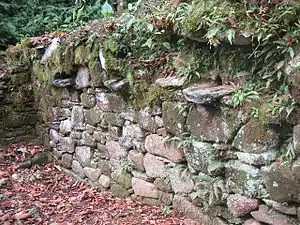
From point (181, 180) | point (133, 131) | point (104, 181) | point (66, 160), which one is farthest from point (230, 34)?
point (66, 160)

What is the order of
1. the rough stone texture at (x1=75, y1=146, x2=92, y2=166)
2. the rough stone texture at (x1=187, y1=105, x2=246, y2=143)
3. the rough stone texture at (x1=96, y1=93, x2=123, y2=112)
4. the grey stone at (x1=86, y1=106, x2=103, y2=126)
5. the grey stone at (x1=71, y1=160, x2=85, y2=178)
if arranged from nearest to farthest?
the rough stone texture at (x1=187, y1=105, x2=246, y2=143), the rough stone texture at (x1=96, y1=93, x2=123, y2=112), the grey stone at (x1=86, y1=106, x2=103, y2=126), the rough stone texture at (x1=75, y1=146, x2=92, y2=166), the grey stone at (x1=71, y1=160, x2=85, y2=178)

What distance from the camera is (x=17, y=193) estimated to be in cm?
509

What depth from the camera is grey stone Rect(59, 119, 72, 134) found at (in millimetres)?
5542

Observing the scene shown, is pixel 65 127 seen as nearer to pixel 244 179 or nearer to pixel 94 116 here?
pixel 94 116

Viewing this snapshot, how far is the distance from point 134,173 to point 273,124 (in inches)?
76.1

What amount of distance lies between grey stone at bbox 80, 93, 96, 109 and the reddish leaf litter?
106cm

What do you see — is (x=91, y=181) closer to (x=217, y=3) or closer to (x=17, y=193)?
(x=17, y=193)

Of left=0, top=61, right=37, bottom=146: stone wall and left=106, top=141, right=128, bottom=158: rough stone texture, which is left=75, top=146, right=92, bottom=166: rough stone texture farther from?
left=0, top=61, right=37, bottom=146: stone wall

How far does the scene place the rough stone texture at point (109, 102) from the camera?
4.42m

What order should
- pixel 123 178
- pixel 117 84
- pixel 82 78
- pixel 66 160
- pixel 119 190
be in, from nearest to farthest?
pixel 117 84 < pixel 123 178 < pixel 119 190 < pixel 82 78 < pixel 66 160

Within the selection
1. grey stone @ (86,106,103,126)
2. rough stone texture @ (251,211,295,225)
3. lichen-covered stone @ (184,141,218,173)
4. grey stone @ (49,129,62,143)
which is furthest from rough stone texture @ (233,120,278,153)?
grey stone @ (49,129,62,143)

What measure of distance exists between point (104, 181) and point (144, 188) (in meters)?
0.82

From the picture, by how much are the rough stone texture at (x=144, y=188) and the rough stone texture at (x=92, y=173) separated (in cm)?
81

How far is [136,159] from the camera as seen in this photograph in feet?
14.0
